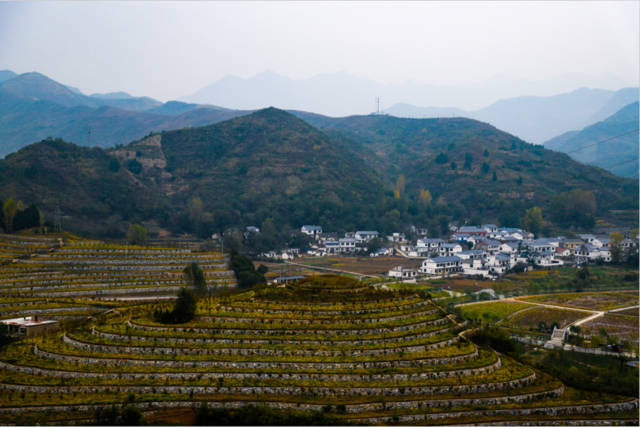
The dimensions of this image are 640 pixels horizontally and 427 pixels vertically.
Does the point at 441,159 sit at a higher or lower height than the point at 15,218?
higher

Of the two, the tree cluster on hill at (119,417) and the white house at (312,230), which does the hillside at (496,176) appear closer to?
the white house at (312,230)

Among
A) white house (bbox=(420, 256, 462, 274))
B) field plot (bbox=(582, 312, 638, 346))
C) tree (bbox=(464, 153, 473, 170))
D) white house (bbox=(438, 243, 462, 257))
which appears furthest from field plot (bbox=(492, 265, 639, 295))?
tree (bbox=(464, 153, 473, 170))

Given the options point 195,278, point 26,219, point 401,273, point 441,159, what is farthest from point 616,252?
point 441,159

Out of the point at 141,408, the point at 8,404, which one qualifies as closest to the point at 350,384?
the point at 141,408

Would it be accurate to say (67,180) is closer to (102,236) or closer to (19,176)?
(19,176)

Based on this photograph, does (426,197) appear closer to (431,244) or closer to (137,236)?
(431,244)

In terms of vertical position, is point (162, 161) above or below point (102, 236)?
above
